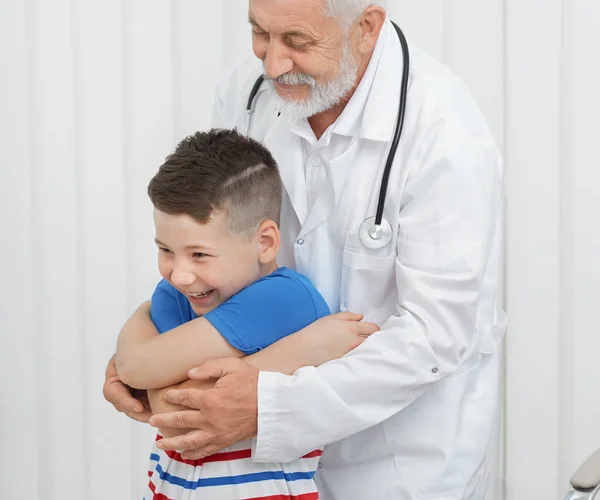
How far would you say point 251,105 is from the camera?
188 cm

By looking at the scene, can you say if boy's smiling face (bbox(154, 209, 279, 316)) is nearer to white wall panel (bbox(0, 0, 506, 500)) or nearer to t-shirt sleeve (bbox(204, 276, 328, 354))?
t-shirt sleeve (bbox(204, 276, 328, 354))

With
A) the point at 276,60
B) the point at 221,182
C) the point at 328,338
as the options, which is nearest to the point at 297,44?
the point at 276,60

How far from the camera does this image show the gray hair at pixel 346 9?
1.62 meters

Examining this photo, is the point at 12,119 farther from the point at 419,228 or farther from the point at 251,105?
the point at 419,228

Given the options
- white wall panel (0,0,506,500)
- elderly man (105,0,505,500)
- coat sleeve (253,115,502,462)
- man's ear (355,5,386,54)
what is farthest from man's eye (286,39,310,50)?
white wall panel (0,0,506,500)

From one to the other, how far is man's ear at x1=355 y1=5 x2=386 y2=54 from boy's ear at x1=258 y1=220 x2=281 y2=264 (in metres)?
0.38

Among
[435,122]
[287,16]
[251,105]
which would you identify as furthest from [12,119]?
[435,122]

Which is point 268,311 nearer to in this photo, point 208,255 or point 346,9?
point 208,255

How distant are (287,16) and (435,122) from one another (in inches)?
12.2

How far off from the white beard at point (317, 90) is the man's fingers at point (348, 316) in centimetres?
37

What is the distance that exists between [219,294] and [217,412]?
0.70ft

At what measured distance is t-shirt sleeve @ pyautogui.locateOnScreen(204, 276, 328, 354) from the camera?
4.98 feet

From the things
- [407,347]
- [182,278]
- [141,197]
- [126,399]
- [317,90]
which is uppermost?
[317,90]

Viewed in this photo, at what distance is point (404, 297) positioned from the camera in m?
1.57
